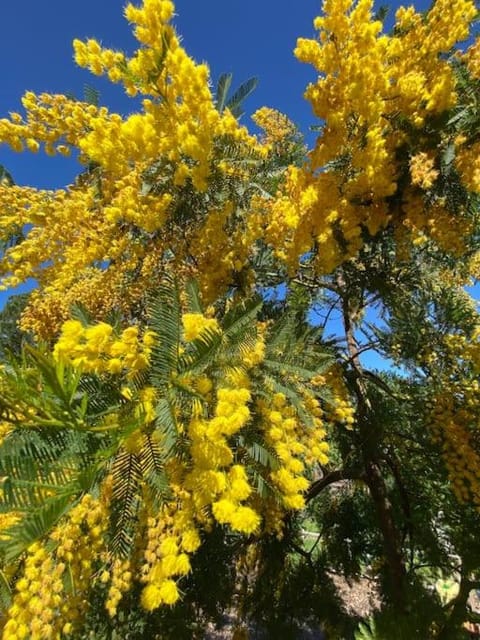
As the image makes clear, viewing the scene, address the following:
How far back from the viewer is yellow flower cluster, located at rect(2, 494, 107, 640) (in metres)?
1.87

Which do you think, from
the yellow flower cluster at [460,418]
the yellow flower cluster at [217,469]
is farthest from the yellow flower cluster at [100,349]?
the yellow flower cluster at [460,418]

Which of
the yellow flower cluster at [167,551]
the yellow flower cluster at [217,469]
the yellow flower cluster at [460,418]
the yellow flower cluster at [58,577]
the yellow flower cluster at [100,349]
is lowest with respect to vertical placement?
the yellow flower cluster at [58,577]

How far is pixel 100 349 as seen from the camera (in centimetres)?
187

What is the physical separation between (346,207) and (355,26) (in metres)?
1.27

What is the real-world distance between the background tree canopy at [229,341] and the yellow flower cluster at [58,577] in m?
0.01

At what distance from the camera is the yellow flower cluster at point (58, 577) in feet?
6.13

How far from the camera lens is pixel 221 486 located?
72.6 inches

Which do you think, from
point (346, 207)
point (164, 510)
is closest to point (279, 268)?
point (346, 207)

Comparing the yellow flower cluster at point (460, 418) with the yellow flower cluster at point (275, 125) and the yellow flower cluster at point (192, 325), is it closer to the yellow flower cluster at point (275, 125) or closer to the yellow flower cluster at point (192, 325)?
the yellow flower cluster at point (192, 325)

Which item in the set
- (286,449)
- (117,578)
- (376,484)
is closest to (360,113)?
(286,449)

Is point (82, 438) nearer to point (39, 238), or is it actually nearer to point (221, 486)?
point (221, 486)

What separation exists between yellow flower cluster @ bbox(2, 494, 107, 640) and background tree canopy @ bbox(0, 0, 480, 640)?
1 centimetres

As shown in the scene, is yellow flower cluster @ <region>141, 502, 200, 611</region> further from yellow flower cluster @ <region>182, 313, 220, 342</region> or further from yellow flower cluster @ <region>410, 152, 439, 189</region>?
yellow flower cluster @ <region>410, 152, 439, 189</region>

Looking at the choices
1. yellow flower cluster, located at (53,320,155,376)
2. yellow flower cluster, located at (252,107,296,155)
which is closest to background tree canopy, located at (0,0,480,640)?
yellow flower cluster, located at (53,320,155,376)
